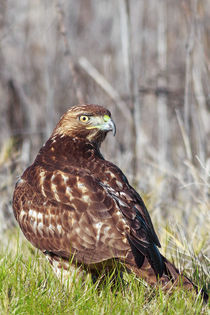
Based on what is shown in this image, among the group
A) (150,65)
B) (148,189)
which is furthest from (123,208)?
(150,65)

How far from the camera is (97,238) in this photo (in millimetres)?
3598

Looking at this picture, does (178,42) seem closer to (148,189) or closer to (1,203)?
(148,189)

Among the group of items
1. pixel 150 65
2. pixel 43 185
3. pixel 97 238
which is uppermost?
pixel 150 65

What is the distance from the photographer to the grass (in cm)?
320

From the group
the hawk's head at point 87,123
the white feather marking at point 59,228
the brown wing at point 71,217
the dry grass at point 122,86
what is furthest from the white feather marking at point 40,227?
the dry grass at point 122,86

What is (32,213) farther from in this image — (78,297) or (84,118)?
(84,118)

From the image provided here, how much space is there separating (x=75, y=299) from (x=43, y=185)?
842 millimetres

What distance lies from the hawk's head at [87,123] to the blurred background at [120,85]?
1.14m

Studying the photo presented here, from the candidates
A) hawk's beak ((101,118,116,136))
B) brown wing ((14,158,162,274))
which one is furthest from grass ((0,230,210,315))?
hawk's beak ((101,118,116,136))

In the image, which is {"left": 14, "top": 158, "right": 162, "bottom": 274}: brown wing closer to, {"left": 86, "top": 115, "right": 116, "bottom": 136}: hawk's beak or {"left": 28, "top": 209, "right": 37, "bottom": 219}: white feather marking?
{"left": 28, "top": 209, "right": 37, "bottom": 219}: white feather marking

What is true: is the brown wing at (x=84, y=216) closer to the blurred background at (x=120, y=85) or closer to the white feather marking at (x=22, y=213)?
the white feather marking at (x=22, y=213)

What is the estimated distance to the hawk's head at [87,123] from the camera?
4395 millimetres

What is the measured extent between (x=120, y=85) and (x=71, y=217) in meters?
5.85

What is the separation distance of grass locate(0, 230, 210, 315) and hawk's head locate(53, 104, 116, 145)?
1.13 m
